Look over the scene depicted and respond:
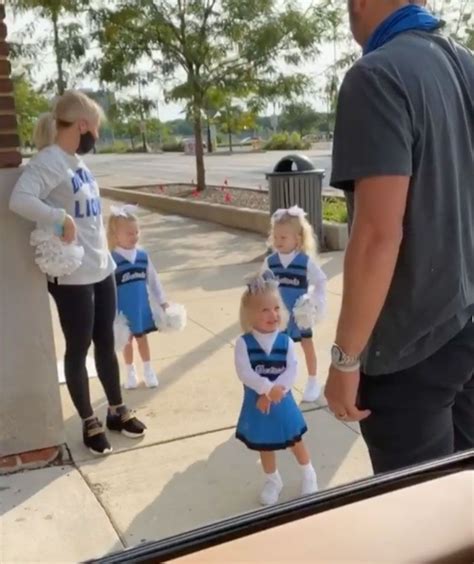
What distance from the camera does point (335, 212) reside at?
9.99m

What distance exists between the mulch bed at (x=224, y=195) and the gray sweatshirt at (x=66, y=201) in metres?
8.50

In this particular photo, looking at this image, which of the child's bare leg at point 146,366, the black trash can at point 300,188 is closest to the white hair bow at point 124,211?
the child's bare leg at point 146,366

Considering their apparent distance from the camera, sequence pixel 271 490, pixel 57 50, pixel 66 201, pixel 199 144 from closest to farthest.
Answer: pixel 271 490, pixel 66 201, pixel 57 50, pixel 199 144

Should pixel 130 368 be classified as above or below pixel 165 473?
above

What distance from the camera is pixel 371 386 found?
76.5 inches

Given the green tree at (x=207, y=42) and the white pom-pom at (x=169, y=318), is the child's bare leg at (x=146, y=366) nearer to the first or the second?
the white pom-pom at (x=169, y=318)

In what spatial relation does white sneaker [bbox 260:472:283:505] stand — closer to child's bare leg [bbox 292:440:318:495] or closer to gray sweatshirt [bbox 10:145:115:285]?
child's bare leg [bbox 292:440:318:495]

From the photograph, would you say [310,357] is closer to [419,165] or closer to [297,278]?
[297,278]

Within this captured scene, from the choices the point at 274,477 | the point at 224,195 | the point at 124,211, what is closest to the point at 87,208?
the point at 124,211

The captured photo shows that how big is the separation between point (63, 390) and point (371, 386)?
302 centimetres

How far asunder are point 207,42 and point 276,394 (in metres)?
11.3

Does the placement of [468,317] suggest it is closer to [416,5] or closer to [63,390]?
[416,5]

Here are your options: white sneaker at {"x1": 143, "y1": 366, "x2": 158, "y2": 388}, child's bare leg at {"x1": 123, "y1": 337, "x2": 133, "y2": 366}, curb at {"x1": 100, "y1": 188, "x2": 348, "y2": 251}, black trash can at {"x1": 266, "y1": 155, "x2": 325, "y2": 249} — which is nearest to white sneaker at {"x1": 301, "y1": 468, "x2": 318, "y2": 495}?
white sneaker at {"x1": 143, "y1": 366, "x2": 158, "y2": 388}

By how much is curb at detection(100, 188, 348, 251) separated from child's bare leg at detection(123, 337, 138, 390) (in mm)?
3236
